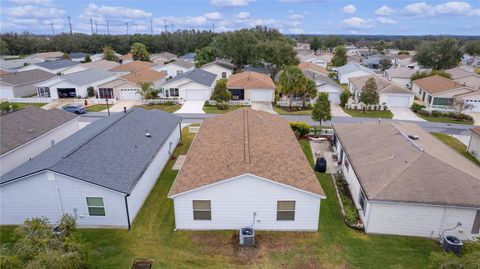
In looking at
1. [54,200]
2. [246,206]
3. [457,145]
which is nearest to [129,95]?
[54,200]

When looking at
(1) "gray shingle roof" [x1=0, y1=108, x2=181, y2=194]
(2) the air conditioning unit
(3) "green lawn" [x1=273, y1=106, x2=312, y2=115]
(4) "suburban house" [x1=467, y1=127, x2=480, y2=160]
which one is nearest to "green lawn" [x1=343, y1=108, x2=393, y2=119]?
(3) "green lawn" [x1=273, y1=106, x2=312, y2=115]

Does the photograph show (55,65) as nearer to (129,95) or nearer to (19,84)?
(19,84)

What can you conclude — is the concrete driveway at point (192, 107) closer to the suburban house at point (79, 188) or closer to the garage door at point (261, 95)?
the garage door at point (261, 95)

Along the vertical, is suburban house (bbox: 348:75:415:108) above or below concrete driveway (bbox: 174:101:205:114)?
above

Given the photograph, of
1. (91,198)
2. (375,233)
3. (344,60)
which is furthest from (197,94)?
(344,60)

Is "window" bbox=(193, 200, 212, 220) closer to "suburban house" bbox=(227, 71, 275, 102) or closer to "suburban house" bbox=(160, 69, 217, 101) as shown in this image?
"suburban house" bbox=(160, 69, 217, 101)

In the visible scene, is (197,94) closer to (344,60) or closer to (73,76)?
(73,76)
